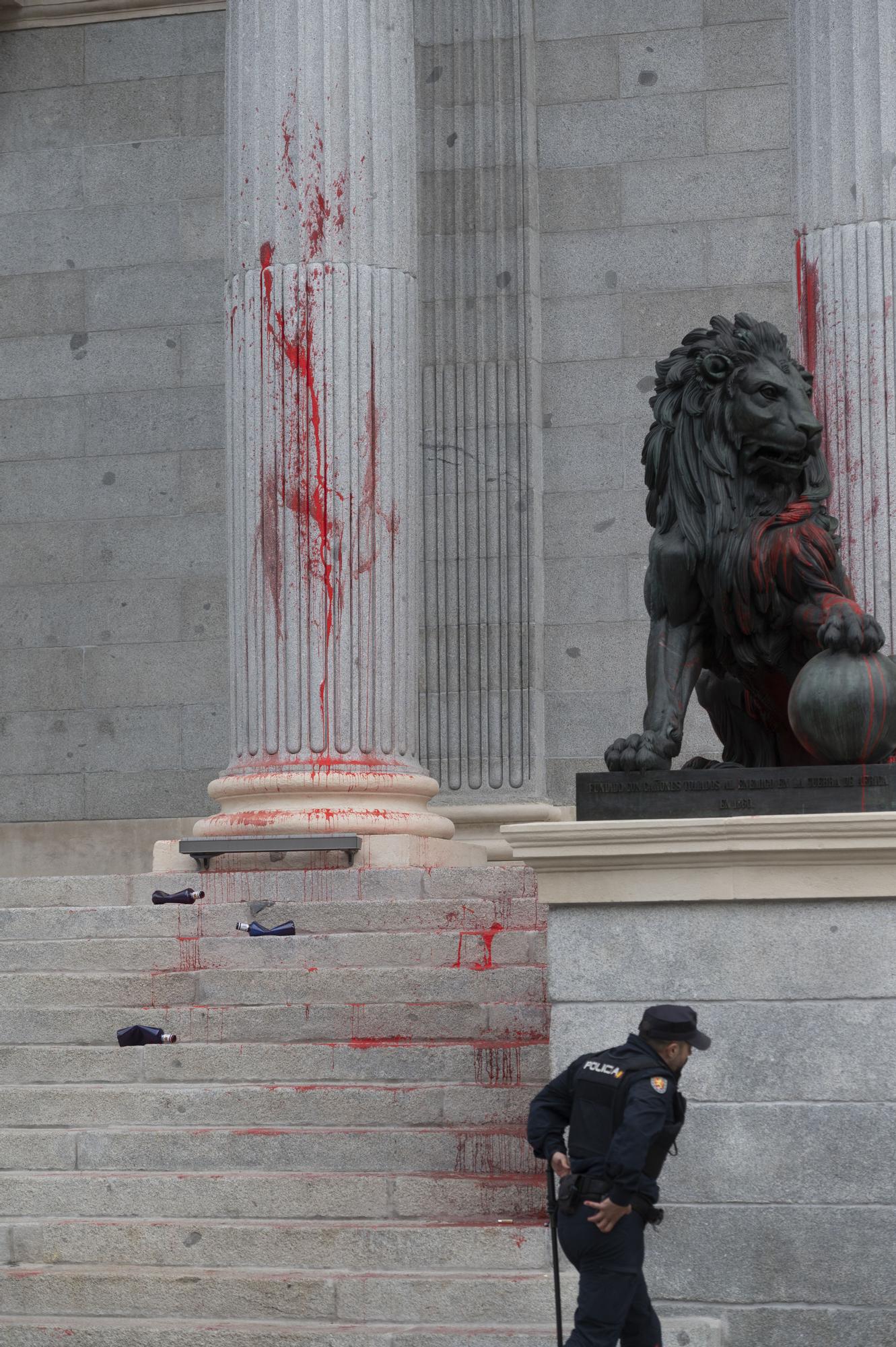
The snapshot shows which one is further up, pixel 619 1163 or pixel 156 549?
pixel 156 549

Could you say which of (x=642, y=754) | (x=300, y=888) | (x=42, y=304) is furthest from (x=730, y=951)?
(x=42, y=304)

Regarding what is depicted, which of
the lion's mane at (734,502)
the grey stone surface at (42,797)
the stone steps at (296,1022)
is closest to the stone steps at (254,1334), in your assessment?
the stone steps at (296,1022)

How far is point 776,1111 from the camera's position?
30.6 ft

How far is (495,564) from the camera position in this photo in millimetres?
18438

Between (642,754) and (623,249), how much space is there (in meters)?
9.90

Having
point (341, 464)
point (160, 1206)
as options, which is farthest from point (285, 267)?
point (160, 1206)

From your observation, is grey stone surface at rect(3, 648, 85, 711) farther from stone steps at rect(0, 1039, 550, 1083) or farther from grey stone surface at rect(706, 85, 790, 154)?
stone steps at rect(0, 1039, 550, 1083)

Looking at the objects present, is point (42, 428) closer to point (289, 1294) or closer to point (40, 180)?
point (40, 180)

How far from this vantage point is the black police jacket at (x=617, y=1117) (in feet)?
24.8

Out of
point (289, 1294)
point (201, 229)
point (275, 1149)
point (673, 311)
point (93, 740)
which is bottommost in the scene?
point (289, 1294)

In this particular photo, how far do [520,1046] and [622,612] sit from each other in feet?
27.3

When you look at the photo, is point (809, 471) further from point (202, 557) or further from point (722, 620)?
point (202, 557)

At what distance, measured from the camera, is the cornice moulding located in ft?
66.0

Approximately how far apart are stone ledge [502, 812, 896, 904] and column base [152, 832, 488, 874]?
4124 mm
